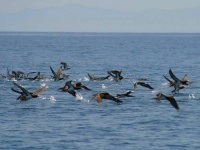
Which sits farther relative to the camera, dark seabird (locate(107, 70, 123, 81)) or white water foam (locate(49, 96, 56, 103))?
dark seabird (locate(107, 70, 123, 81))

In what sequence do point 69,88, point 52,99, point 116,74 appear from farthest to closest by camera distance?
point 116,74
point 52,99
point 69,88

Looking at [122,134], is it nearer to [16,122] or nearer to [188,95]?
[16,122]

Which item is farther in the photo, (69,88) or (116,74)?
(116,74)

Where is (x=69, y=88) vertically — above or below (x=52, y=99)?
above

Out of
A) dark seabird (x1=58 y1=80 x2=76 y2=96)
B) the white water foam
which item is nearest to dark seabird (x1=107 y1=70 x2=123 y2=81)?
the white water foam

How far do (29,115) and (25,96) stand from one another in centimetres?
515

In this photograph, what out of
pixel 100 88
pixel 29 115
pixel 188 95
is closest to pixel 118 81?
pixel 100 88

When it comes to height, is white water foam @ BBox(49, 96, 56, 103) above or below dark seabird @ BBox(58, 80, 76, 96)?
below

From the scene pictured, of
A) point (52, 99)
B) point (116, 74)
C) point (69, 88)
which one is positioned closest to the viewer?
point (69, 88)

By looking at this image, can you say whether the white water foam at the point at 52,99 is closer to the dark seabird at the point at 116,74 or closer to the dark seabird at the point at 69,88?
the dark seabird at the point at 69,88

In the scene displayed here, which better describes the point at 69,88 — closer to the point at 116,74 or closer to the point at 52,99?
the point at 52,99

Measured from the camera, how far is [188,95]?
51031 mm

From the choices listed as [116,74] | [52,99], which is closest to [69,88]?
[52,99]

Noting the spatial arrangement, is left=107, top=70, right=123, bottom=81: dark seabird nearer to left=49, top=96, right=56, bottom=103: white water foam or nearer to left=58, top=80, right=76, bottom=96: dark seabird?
left=49, top=96, right=56, bottom=103: white water foam
